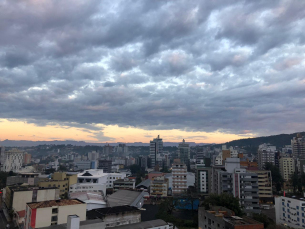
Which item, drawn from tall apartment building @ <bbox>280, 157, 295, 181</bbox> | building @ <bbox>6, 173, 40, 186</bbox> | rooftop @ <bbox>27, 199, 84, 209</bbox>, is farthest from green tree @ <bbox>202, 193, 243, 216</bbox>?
tall apartment building @ <bbox>280, 157, 295, 181</bbox>

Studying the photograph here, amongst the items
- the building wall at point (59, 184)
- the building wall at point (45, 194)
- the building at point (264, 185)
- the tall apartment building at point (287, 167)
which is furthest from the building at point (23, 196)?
the tall apartment building at point (287, 167)

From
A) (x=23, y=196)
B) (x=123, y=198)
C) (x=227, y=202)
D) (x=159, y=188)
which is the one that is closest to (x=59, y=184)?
(x=23, y=196)

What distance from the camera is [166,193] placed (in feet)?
153

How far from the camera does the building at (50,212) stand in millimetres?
19703

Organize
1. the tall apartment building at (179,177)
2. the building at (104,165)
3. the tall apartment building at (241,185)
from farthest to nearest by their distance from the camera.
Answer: the building at (104,165), the tall apartment building at (179,177), the tall apartment building at (241,185)

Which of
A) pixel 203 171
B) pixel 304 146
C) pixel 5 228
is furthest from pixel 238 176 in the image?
pixel 304 146

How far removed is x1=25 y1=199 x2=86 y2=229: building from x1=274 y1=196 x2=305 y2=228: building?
23567mm

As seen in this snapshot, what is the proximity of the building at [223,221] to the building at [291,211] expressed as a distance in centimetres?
A: 1040

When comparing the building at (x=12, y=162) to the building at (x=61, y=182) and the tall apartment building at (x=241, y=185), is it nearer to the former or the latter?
the building at (x=61, y=182)

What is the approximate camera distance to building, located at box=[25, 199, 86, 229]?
64.6 ft

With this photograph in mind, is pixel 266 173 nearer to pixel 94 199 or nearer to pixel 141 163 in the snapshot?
pixel 94 199

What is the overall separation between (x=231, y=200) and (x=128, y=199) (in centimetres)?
1693

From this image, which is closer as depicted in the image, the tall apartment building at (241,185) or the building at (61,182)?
the tall apartment building at (241,185)

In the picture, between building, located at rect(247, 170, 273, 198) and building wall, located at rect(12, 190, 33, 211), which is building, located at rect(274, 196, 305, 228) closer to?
building, located at rect(247, 170, 273, 198)
